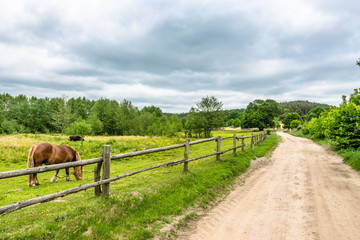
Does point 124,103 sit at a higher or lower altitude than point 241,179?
higher

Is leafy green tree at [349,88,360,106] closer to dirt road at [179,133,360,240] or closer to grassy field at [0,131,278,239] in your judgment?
dirt road at [179,133,360,240]

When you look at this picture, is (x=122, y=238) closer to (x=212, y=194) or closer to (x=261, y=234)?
(x=261, y=234)

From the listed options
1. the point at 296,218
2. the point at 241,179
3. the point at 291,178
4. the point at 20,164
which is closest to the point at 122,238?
the point at 296,218

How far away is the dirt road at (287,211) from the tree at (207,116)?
3966 centimetres

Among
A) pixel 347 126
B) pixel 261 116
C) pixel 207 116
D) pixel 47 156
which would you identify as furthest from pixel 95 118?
pixel 347 126

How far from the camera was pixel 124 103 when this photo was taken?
6962 centimetres

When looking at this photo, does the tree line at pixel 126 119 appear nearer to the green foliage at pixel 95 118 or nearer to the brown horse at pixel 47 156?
the green foliage at pixel 95 118

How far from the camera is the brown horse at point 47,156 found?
868 cm

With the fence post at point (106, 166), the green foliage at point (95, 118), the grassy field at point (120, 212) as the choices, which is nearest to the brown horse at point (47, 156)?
the grassy field at point (120, 212)

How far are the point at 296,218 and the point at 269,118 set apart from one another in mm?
67131

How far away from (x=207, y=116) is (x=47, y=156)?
41.8m

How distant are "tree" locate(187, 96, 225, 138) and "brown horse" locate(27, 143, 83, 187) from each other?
131 feet

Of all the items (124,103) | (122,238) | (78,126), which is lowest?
(122,238)

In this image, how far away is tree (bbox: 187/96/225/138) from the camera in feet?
159
